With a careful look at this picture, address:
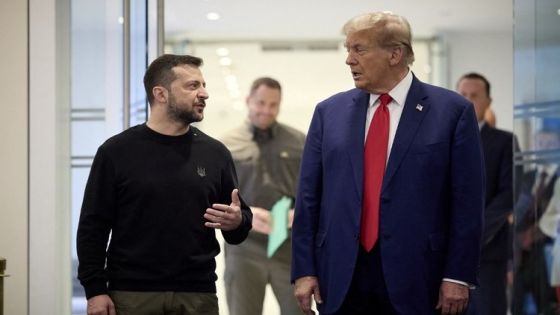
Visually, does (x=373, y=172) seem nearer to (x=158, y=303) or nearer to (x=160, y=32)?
(x=158, y=303)

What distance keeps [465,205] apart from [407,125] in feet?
1.07

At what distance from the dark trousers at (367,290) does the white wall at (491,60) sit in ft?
26.6

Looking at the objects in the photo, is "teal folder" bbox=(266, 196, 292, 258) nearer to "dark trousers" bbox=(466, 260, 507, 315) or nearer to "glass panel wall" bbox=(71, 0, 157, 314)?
"dark trousers" bbox=(466, 260, 507, 315)

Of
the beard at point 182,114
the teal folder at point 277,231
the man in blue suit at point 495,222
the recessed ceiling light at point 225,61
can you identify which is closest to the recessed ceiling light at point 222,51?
the recessed ceiling light at point 225,61

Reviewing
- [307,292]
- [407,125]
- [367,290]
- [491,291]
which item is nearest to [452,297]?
[367,290]

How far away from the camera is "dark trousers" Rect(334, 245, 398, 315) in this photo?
11.5 ft

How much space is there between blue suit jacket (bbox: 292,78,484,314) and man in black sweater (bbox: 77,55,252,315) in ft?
1.34

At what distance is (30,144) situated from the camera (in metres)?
5.38

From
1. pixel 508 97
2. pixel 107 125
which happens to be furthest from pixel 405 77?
pixel 508 97

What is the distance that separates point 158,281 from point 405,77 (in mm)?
1128

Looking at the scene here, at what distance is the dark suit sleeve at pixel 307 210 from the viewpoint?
11.9ft

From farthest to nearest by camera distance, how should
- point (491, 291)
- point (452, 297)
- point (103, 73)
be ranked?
point (491, 291) < point (103, 73) < point (452, 297)

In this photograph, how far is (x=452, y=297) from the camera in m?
3.47

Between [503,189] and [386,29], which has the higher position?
[386,29]
